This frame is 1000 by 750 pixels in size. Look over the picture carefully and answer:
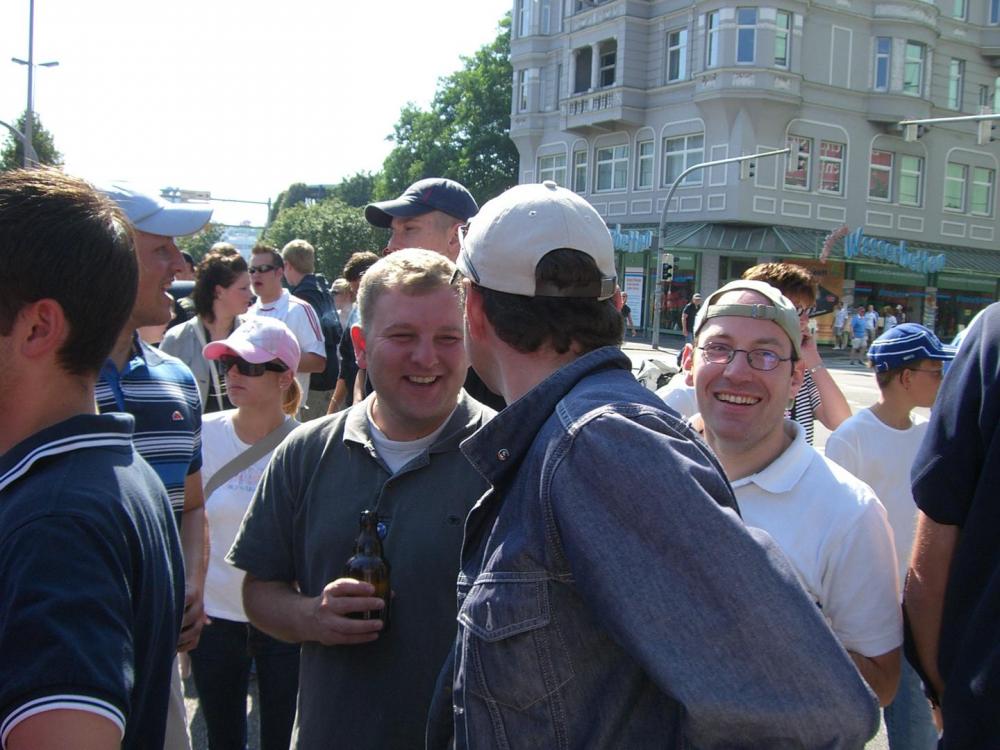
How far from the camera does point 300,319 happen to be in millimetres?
6746

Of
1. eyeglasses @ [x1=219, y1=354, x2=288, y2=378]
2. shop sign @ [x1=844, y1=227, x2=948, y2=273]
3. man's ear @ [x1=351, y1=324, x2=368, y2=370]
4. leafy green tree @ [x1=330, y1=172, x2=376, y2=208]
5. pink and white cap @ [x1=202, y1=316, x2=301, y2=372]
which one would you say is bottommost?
eyeglasses @ [x1=219, y1=354, x2=288, y2=378]

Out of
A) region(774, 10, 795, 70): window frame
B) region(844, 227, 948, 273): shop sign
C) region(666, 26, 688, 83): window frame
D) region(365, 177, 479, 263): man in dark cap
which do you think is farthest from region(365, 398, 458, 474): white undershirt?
region(666, 26, 688, 83): window frame

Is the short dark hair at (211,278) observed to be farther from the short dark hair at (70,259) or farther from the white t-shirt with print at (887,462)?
the short dark hair at (70,259)

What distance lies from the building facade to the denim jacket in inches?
1209

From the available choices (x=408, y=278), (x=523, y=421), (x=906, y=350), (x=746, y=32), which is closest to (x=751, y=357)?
(x=408, y=278)

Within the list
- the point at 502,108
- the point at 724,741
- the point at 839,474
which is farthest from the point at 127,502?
the point at 502,108

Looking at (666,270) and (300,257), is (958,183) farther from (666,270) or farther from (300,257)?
(300,257)

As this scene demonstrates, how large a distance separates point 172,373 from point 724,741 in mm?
2429

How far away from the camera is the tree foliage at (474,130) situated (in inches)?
1984

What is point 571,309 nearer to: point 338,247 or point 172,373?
point 172,373

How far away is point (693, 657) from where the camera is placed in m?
1.32

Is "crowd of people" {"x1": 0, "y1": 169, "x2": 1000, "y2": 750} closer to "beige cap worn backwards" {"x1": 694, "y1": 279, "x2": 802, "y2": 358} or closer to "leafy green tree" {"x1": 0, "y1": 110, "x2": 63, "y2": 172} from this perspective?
"beige cap worn backwards" {"x1": 694, "y1": 279, "x2": 802, "y2": 358}

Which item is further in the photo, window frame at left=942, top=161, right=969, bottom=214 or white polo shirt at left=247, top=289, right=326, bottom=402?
window frame at left=942, top=161, right=969, bottom=214

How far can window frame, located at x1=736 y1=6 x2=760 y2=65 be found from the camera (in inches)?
1252
